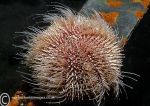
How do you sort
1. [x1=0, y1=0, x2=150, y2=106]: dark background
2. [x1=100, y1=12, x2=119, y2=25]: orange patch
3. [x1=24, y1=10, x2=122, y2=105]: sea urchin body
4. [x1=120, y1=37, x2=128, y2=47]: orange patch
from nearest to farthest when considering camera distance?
[x1=24, y1=10, x2=122, y2=105]: sea urchin body
[x1=120, y1=37, x2=128, y2=47]: orange patch
[x1=100, y1=12, x2=119, y2=25]: orange patch
[x1=0, y1=0, x2=150, y2=106]: dark background

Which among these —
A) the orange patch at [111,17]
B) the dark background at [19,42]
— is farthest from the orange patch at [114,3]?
the dark background at [19,42]

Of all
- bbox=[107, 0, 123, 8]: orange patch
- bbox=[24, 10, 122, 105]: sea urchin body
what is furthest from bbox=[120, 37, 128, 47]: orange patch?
bbox=[107, 0, 123, 8]: orange patch

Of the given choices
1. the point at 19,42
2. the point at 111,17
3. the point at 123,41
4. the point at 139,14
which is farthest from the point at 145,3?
the point at 19,42

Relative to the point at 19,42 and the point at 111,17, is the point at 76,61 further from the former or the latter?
the point at 19,42

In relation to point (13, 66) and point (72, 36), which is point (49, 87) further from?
point (13, 66)

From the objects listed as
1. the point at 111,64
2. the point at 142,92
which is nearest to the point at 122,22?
the point at 111,64

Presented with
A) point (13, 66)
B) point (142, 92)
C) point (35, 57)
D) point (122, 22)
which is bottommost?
point (142, 92)

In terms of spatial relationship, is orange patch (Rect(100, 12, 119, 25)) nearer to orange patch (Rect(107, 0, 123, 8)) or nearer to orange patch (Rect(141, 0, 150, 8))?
orange patch (Rect(107, 0, 123, 8))
